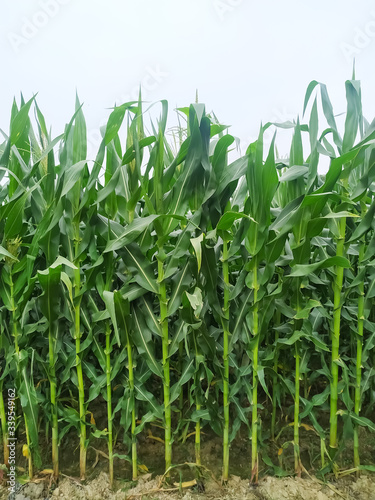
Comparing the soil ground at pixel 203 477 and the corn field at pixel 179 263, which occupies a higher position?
the corn field at pixel 179 263

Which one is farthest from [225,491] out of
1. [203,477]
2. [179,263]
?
[179,263]

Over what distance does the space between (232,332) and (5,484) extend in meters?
1.57

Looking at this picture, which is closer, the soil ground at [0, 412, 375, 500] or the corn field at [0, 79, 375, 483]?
A: the corn field at [0, 79, 375, 483]

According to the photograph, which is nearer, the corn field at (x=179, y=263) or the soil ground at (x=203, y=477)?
the corn field at (x=179, y=263)

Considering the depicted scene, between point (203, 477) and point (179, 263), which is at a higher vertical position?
point (179, 263)

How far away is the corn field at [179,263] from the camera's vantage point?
1.67 metres

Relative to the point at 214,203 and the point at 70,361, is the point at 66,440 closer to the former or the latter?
the point at 70,361

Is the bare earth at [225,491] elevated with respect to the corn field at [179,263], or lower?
lower

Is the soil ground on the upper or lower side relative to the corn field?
lower

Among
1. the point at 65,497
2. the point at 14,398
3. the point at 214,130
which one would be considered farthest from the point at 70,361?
the point at 214,130

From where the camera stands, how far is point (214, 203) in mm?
1759

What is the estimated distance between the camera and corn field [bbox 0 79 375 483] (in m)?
1.67

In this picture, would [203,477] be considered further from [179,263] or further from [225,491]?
[179,263]

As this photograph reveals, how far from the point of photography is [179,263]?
184cm
